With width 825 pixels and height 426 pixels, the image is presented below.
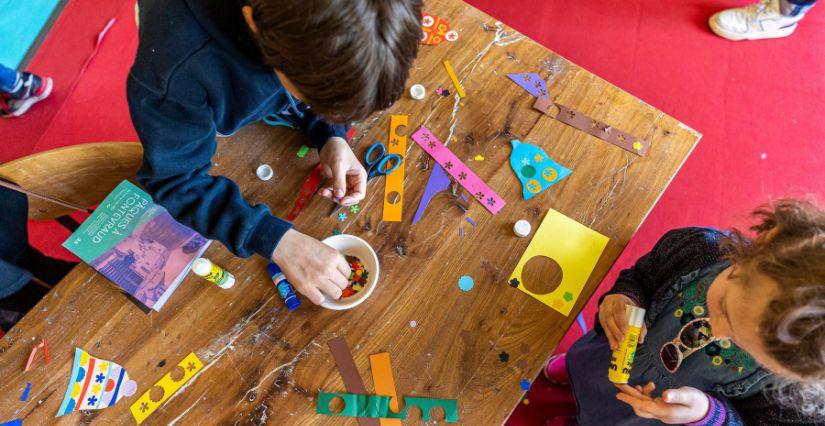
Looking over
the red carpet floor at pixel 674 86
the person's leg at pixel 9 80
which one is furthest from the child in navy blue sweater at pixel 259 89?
the person's leg at pixel 9 80

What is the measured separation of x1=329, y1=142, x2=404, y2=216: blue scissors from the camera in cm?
108

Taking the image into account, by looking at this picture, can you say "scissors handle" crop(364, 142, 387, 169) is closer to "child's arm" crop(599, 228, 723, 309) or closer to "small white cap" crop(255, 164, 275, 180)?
"small white cap" crop(255, 164, 275, 180)

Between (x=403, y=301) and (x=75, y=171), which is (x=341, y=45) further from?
(x=75, y=171)

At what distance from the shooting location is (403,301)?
0.97m

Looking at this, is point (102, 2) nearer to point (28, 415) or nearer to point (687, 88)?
point (28, 415)

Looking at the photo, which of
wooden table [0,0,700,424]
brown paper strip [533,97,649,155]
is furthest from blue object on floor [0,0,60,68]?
brown paper strip [533,97,649,155]

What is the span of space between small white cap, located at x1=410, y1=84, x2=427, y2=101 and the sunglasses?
73 centimetres

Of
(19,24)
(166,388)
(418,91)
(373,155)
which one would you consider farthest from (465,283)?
(19,24)

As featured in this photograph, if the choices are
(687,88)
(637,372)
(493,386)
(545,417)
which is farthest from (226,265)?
(687,88)

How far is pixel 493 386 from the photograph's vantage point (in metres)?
0.91

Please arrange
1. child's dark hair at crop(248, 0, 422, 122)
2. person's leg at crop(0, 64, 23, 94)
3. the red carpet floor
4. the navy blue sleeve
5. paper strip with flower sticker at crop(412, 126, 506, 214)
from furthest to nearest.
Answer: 1. person's leg at crop(0, 64, 23, 94)
2. the red carpet floor
3. paper strip with flower sticker at crop(412, 126, 506, 214)
4. the navy blue sleeve
5. child's dark hair at crop(248, 0, 422, 122)

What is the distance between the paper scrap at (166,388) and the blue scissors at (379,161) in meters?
0.51

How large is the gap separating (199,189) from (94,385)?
415mm

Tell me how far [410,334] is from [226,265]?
0.41m
